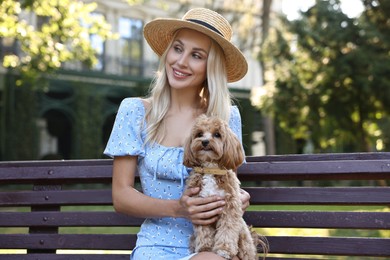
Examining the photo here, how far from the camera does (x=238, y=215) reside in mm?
3250

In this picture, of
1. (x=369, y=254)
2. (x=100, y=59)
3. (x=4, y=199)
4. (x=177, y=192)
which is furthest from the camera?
(x=100, y=59)

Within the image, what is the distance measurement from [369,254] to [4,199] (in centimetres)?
248

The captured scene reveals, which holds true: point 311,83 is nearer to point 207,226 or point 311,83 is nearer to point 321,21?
point 321,21

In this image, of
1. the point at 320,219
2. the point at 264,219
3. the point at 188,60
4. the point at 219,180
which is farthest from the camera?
the point at 264,219

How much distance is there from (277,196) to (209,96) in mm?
762

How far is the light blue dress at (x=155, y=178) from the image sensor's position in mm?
3396

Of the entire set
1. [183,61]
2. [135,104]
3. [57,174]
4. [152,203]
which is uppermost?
[183,61]

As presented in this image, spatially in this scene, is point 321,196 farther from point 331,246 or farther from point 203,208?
point 203,208

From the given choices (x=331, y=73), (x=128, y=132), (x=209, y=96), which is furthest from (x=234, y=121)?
(x=331, y=73)

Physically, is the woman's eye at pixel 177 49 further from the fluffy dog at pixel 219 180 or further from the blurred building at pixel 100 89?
the blurred building at pixel 100 89

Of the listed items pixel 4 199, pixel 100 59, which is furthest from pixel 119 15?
pixel 4 199

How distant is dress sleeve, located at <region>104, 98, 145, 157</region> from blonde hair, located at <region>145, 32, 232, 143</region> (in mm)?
53

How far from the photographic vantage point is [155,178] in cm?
348

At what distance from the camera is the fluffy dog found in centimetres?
316
